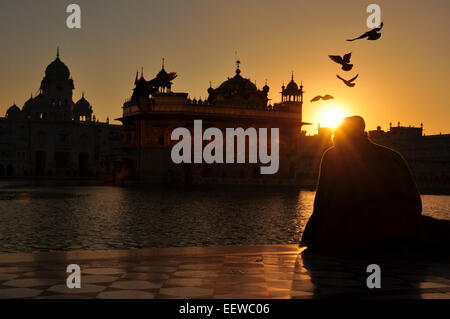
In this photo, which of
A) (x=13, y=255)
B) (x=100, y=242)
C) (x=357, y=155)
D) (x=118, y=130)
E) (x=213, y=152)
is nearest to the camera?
(x=13, y=255)

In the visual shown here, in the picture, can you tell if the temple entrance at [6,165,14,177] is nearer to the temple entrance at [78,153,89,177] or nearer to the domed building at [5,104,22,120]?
the temple entrance at [78,153,89,177]

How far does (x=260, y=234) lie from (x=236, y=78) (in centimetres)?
4743

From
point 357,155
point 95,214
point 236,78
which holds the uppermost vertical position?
point 236,78

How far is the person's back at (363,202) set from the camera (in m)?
7.48

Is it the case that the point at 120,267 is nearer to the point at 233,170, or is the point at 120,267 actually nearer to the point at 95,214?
the point at 95,214

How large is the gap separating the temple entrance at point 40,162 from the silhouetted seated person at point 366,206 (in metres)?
66.2

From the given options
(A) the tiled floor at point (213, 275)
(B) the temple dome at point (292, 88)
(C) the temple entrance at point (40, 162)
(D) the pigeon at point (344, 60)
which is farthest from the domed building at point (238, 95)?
(A) the tiled floor at point (213, 275)

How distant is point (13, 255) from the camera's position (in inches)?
277

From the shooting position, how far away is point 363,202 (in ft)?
24.7

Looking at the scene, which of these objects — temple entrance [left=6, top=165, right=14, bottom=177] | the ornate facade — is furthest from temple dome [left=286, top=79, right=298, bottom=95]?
temple entrance [left=6, top=165, right=14, bottom=177]

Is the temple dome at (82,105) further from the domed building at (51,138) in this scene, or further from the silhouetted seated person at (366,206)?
the silhouetted seated person at (366,206)
